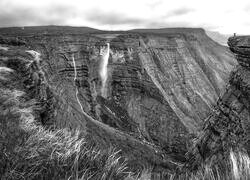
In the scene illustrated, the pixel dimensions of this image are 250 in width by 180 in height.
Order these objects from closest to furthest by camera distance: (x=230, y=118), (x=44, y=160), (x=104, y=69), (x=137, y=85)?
(x=44, y=160) < (x=230, y=118) < (x=104, y=69) < (x=137, y=85)

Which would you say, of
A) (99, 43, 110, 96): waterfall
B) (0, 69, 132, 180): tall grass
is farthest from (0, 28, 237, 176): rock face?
(0, 69, 132, 180): tall grass

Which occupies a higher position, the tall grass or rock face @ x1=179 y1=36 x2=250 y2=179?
the tall grass

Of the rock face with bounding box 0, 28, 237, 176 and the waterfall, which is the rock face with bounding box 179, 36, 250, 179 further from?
the waterfall

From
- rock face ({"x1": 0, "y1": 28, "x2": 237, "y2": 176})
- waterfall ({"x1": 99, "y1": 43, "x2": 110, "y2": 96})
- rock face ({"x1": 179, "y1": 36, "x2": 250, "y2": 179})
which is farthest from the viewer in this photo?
waterfall ({"x1": 99, "y1": 43, "x2": 110, "y2": 96})

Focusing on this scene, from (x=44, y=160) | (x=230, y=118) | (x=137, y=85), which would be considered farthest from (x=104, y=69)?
(x=44, y=160)

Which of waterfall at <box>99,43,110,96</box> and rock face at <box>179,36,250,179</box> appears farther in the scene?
waterfall at <box>99,43,110,96</box>

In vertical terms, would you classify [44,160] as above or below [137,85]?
above

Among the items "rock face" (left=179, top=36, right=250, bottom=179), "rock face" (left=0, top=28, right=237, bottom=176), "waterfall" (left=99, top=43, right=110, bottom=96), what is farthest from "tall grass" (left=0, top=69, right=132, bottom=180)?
"waterfall" (left=99, top=43, right=110, bottom=96)

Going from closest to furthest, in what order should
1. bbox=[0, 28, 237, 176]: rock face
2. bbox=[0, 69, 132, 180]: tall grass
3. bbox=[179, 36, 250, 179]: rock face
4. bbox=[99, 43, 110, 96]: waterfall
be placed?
1. bbox=[0, 69, 132, 180]: tall grass
2. bbox=[179, 36, 250, 179]: rock face
3. bbox=[0, 28, 237, 176]: rock face
4. bbox=[99, 43, 110, 96]: waterfall

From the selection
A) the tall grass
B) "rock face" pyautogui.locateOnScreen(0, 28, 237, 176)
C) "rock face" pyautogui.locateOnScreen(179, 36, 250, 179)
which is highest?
the tall grass

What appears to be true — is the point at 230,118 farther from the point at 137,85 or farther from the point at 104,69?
the point at 104,69

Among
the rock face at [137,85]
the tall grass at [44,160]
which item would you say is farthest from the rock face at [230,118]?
the rock face at [137,85]

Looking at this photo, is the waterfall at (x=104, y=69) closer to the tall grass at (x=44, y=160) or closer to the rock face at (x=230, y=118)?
the rock face at (x=230, y=118)

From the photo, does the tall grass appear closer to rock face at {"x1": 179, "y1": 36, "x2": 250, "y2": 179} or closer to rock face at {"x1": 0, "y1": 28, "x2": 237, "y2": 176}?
rock face at {"x1": 179, "y1": 36, "x2": 250, "y2": 179}
